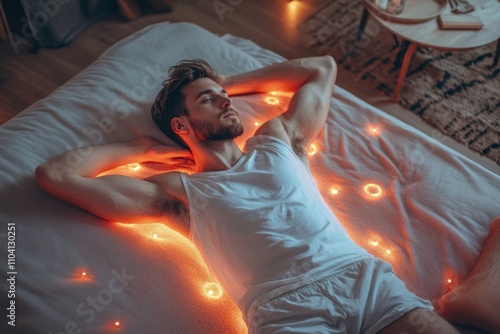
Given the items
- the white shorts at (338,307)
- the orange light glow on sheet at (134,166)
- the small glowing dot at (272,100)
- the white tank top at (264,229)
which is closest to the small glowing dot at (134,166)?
the orange light glow on sheet at (134,166)

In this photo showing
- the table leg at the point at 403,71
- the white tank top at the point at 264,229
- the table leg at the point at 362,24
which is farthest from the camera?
the table leg at the point at 362,24

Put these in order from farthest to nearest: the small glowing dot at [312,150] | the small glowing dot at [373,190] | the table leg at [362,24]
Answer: the table leg at [362,24] < the small glowing dot at [312,150] < the small glowing dot at [373,190]

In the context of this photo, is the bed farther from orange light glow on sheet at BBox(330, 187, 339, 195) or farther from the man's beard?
the man's beard

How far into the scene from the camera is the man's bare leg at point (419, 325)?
1400 millimetres

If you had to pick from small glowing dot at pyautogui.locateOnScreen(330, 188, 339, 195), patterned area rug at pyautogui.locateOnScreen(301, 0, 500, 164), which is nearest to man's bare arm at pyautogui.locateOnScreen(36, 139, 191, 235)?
small glowing dot at pyautogui.locateOnScreen(330, 188, 339, 195)

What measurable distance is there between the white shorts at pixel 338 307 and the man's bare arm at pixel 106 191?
45cm

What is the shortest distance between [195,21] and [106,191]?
1834mm

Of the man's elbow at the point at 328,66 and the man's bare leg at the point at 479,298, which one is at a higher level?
the man's elbow at the point at 328,66

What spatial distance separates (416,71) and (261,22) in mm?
964

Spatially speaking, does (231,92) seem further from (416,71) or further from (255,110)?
(416,71)

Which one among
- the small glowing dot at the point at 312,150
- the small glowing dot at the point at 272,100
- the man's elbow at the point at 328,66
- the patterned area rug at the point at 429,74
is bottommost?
the patterned area rug at the point at 429,74

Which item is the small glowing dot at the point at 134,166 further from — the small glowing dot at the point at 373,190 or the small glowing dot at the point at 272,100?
the small glowing dot at the point at 373,190

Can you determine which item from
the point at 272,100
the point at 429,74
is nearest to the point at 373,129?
the point at 272,100

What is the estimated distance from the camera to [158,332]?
1.52 metres
